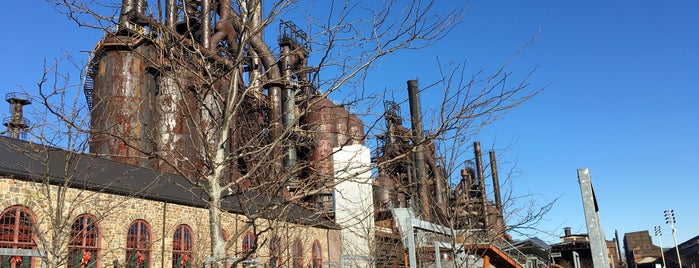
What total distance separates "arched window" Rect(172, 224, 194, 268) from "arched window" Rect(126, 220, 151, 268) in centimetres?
138

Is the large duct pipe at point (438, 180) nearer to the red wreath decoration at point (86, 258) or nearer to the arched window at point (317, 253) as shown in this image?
the arched window at point (317, 253)

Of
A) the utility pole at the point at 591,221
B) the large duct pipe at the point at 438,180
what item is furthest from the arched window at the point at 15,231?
the utility pole at the point at 591,221

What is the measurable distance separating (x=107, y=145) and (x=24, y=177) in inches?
313

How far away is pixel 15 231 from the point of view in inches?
591

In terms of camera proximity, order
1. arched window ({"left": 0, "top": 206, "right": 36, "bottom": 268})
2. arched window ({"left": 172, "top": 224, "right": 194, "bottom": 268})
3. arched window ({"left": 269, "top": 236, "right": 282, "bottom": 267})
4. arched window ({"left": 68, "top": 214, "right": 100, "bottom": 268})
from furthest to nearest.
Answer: arched window ({"left": 172, "top": 224, "right": 194, "bottom": 268})
arched window ({"left": 68, "top": 214, "right": 100, "bottom": 268})
arched window ({"left": 0, "top": 206, "right": 36, "bottom": 268})
arched window ({"left": 269, "top": 236, "right": 282, "bottom": 267})

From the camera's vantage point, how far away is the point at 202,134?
4.72 m

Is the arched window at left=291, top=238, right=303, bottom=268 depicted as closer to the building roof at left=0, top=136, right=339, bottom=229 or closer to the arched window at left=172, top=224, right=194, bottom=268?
the building roof at left=0, top=136, right=339, bottom=229

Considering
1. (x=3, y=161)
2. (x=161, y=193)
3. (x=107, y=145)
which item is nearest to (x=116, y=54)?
(x=107, y=145)

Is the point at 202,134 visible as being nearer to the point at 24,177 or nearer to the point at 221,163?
the point at 221,163

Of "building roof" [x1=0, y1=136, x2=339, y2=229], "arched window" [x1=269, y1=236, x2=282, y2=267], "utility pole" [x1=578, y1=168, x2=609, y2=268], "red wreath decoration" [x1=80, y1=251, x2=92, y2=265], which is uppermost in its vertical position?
"building roof" [x1=0, y1=136, x2=339, y2=229]

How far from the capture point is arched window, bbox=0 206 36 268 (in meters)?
14.8

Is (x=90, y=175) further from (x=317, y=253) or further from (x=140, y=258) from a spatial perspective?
(x=317, y=253)

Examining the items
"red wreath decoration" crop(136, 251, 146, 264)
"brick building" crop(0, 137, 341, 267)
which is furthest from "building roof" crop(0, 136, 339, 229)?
"red wreath decoration" crop(136, 251, 146, 264)

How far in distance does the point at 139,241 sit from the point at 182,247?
2.86 m
